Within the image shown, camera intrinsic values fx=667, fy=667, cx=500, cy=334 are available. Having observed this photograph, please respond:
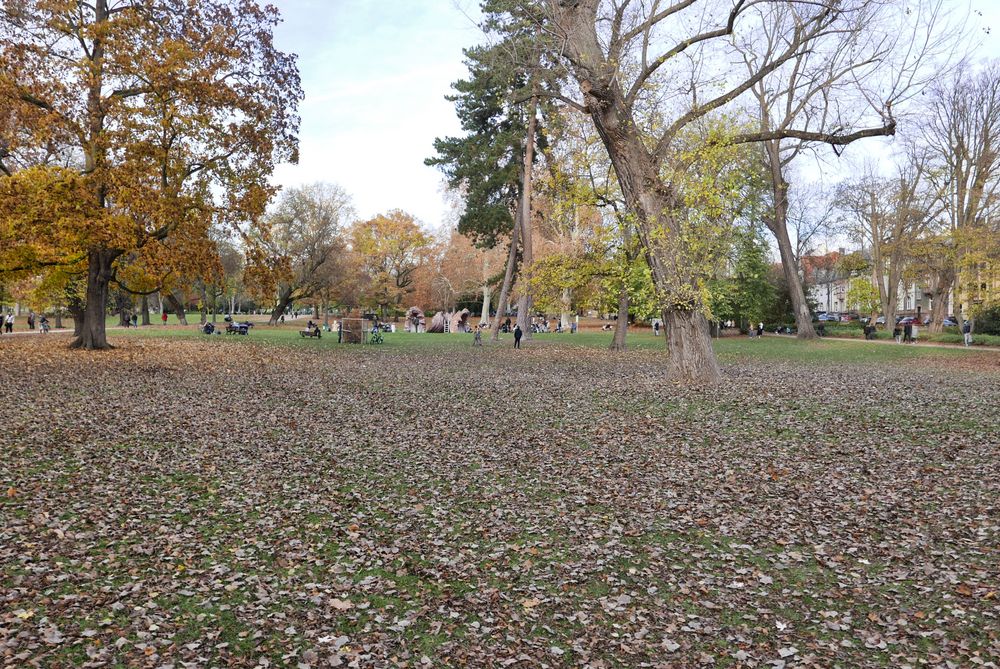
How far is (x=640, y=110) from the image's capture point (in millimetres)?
20234

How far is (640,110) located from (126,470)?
16973mm

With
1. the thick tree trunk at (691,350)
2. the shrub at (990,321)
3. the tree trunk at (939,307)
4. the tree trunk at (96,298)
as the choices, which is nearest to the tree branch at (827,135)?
the thick tree trunk at (691,350)

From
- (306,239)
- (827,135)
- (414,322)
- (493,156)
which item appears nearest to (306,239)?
(306,239)

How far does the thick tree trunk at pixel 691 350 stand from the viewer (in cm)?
1775

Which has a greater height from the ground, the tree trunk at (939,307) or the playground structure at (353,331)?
the tree trunk at (939,307)

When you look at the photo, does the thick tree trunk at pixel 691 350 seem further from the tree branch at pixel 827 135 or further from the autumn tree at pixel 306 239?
the autumn tree at pixel 306 239

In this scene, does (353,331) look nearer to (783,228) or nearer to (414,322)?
(414,322)

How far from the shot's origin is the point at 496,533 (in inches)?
270

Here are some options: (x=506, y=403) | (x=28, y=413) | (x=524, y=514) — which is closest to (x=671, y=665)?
(x=524, y=514)

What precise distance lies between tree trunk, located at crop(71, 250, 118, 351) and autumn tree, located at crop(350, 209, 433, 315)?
1630 inches

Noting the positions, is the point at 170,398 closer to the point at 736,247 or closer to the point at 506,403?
the point at 506,403

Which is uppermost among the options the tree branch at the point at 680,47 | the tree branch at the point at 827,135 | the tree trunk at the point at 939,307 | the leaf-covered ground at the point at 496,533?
the tree branch at the point at 680,47

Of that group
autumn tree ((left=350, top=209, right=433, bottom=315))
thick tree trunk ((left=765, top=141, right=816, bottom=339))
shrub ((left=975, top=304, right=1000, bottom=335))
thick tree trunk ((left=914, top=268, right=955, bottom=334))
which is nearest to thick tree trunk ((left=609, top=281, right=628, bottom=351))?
thick tree trunk ((left=765, top=141, right=816, bottom=339))

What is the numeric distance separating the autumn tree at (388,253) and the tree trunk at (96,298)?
41.4m
